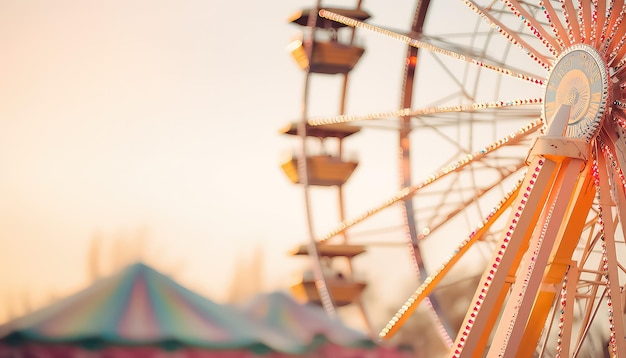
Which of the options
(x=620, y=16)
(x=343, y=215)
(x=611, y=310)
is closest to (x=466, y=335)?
(x=611, y=310)

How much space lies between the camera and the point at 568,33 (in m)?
11.8

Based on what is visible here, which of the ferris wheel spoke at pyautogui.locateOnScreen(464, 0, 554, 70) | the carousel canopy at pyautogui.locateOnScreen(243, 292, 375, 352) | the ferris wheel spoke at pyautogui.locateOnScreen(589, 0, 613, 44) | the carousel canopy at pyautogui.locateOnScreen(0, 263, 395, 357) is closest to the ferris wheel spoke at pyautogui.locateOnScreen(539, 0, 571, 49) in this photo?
the ferris wheel spoke at pyautogui.locateOnScreen(464, 0, 554, 70)

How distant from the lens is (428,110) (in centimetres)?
1358

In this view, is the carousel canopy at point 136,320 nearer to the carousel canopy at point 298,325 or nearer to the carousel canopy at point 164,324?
the carousel canopy at point 164,324

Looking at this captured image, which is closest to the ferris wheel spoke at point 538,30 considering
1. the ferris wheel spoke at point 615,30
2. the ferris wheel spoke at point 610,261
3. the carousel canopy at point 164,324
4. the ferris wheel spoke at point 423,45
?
the ferris wheel spoke at point 423,45

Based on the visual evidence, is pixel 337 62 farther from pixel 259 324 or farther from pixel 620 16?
pixel 259 324

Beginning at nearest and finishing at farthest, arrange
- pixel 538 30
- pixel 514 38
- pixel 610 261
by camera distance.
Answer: pixel 610 261
pixel 538 30
pixel 514 38

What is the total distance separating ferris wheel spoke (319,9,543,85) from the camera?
12.6 m

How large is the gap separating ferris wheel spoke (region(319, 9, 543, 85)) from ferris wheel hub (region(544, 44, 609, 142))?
1.51ft

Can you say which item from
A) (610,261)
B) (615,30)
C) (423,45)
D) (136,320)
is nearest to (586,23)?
(615,30)

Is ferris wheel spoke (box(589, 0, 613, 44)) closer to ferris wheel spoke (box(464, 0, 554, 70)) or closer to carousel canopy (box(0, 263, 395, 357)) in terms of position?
ferris wheel spoke (box(464, 0, 554, 70))

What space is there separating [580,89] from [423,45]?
2.71 meters

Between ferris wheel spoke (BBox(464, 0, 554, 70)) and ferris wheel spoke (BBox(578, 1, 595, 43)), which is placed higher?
ferris wheel spoke (BBox(578, 1, 595, 43))

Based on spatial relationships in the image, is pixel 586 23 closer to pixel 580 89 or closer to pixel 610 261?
pixel 580 89
